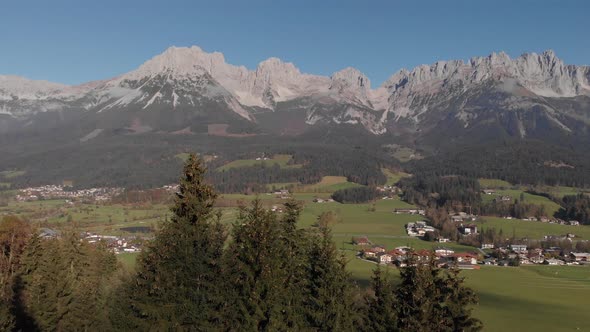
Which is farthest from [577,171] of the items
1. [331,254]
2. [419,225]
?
[331,254]

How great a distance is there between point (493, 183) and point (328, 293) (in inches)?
6472

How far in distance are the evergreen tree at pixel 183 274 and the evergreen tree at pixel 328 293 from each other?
14.6 feet

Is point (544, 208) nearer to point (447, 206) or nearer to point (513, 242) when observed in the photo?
point (447, 206)

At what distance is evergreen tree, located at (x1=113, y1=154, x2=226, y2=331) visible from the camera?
18.2 meters

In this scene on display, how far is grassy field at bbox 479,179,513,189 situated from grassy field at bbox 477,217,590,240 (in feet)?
176

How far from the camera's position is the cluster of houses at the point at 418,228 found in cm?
9988

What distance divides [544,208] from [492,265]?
5704 cm

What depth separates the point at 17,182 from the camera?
577 ft

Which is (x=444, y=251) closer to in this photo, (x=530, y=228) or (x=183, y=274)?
(x=530, y=228)

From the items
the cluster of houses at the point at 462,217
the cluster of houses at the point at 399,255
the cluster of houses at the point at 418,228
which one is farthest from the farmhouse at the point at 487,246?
the cluster of houses at the point at 462,217

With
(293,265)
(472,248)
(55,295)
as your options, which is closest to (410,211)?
(472,248)

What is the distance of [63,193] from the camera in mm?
159750

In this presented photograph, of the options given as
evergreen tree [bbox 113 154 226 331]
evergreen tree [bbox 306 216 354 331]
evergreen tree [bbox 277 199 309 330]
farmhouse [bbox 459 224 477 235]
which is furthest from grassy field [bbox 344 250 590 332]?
evergreen tree [bbox 113 154 226 331]

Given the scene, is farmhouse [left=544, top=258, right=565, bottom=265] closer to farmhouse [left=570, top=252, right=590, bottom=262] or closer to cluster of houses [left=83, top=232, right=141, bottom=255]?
farmhouse [left=570, top=252, right=590, bottom=262]
